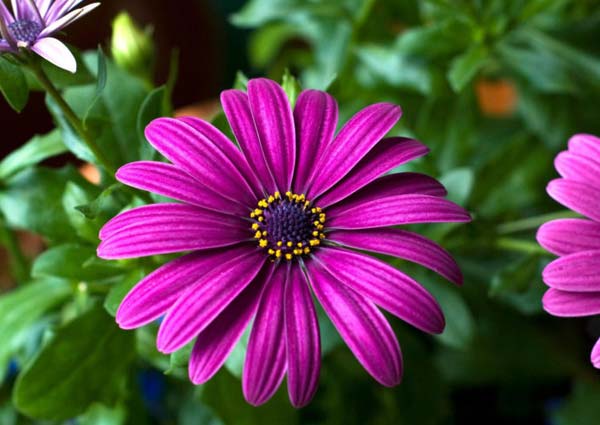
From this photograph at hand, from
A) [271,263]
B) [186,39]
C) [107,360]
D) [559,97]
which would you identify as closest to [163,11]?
[186,39]

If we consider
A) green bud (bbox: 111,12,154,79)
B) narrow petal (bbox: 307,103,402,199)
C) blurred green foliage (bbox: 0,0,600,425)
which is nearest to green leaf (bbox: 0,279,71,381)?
blurred green foliage (bbox: 0,0,600,425)

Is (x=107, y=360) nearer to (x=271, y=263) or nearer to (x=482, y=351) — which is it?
(x=271, y=263)

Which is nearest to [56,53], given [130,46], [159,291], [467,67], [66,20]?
[66,20]

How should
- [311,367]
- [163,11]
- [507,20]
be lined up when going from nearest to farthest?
[311,367], [507,20], [163,11]

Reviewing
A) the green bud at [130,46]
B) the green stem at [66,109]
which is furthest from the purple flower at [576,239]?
the green bud at [130,46]

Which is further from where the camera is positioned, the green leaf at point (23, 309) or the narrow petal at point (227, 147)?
the green leaf at point (23, 309)

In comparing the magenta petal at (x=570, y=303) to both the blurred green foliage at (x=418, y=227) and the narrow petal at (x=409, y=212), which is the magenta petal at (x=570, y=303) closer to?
the narrow petal at (x=409, y=212)
